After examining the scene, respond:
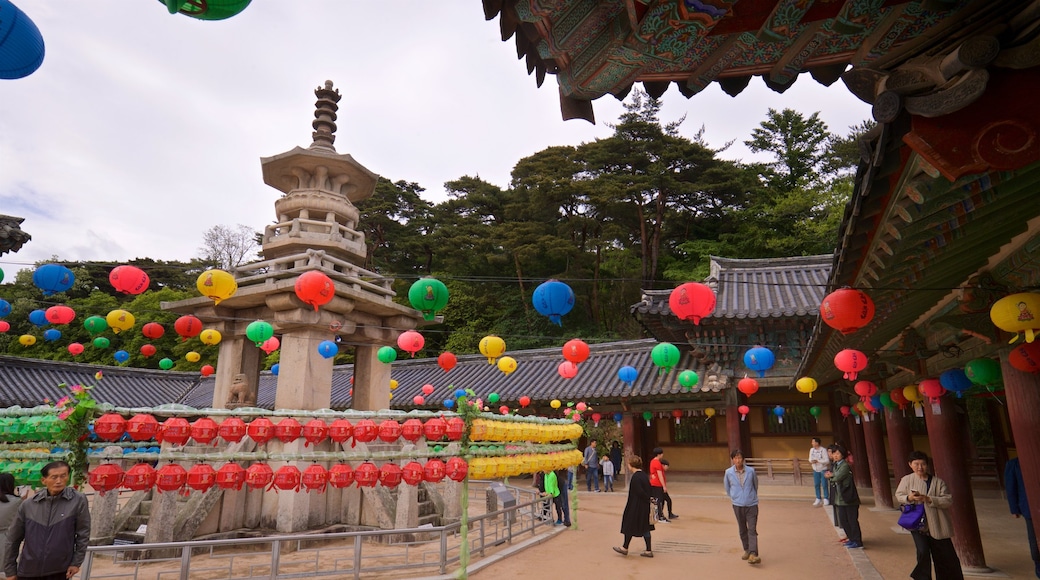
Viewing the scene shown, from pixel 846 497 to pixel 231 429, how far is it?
30.6 feet

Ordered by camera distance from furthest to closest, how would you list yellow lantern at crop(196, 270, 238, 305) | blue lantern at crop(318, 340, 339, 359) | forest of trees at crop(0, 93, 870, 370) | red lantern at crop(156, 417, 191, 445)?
forest of trees at crop(0, 93, 870, 370), blue lantern at crop(318, 340, 339, 359), yellow lantern at crop(196, 270, 238, 305), red lantern at crop(156, 417, 191, 445)

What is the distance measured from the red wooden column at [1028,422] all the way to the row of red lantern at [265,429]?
6.39 metres

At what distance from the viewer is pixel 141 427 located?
287 inches

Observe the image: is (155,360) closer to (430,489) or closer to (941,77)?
(430,489)

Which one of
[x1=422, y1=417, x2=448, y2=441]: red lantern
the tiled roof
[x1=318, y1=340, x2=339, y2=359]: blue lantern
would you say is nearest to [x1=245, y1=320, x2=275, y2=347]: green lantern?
[x1=318, y1=340, x2=339, y2=359]: blue lantern

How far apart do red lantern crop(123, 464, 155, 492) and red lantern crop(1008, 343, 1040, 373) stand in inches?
388

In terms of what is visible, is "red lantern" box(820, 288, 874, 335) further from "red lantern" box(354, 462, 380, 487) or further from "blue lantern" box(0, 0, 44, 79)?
"blue lantern" box(0, 0, 44, 79)

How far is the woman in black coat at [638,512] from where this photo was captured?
29.3ft

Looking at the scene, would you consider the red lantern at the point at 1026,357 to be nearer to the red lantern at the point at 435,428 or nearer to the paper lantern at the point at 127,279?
the red lantern at the point at 435,428

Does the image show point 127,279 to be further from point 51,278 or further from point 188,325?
point 188,325

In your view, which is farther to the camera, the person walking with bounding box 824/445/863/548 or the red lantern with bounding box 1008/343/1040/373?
the person walking with bounding box 824/445/863/548

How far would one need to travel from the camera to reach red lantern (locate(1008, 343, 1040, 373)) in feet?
17.2

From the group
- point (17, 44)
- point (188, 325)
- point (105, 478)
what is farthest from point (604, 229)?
point (17, 44)

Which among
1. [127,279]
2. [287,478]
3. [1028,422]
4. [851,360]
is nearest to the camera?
[1028,422]
